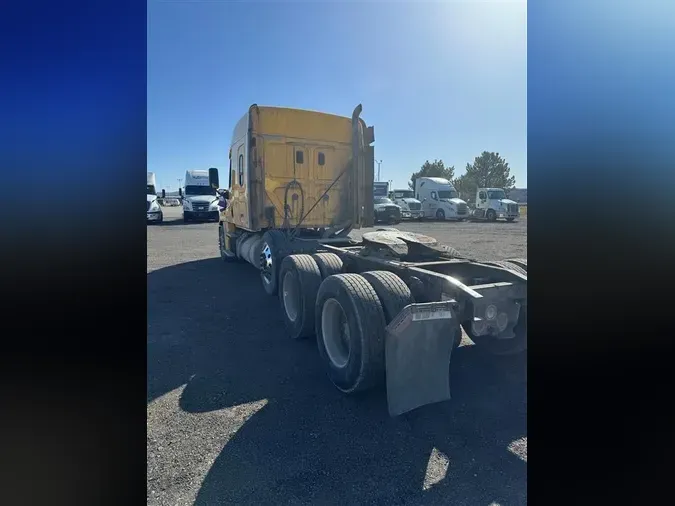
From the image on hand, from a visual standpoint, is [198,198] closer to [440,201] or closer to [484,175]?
[440,201]

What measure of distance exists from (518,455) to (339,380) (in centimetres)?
144

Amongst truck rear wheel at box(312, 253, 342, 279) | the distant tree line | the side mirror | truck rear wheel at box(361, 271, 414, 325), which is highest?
the distant tree line

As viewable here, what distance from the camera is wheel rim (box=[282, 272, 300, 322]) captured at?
4.98m

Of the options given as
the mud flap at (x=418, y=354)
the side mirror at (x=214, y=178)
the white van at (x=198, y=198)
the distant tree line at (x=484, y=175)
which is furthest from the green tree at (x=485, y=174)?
the mud flap at (x=418, y=354)

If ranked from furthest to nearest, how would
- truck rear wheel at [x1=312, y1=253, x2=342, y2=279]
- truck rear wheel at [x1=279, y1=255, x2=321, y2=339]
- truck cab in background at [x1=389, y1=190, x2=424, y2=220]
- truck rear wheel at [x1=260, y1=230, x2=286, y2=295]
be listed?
truck cab in background at [x1=389, y1=190, x2=424, y2=220]
truck rear wheel at [x1=260, y1=230, x2=286, y2=295]
truck rear wheel at [x1=312, y1=253, x2=342, y2=279]
truck rear wheel at [x1=279, y1=255, x2=321, y2=339]

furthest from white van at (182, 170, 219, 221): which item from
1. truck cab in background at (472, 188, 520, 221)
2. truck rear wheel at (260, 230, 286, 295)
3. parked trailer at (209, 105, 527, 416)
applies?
truck cab in background at (472, 188, 520, 221)

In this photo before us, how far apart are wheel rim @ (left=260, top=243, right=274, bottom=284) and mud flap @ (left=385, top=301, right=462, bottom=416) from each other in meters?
3.97

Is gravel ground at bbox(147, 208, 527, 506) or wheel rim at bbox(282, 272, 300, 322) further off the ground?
wheel rim at bbox(282, 272, 300, 322)

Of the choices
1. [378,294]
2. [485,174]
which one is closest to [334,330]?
[378,294]

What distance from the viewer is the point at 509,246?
14.5 meters

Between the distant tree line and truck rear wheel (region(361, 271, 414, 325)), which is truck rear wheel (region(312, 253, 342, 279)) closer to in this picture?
truck rear wheel (region(361, 271, 414, 325))
